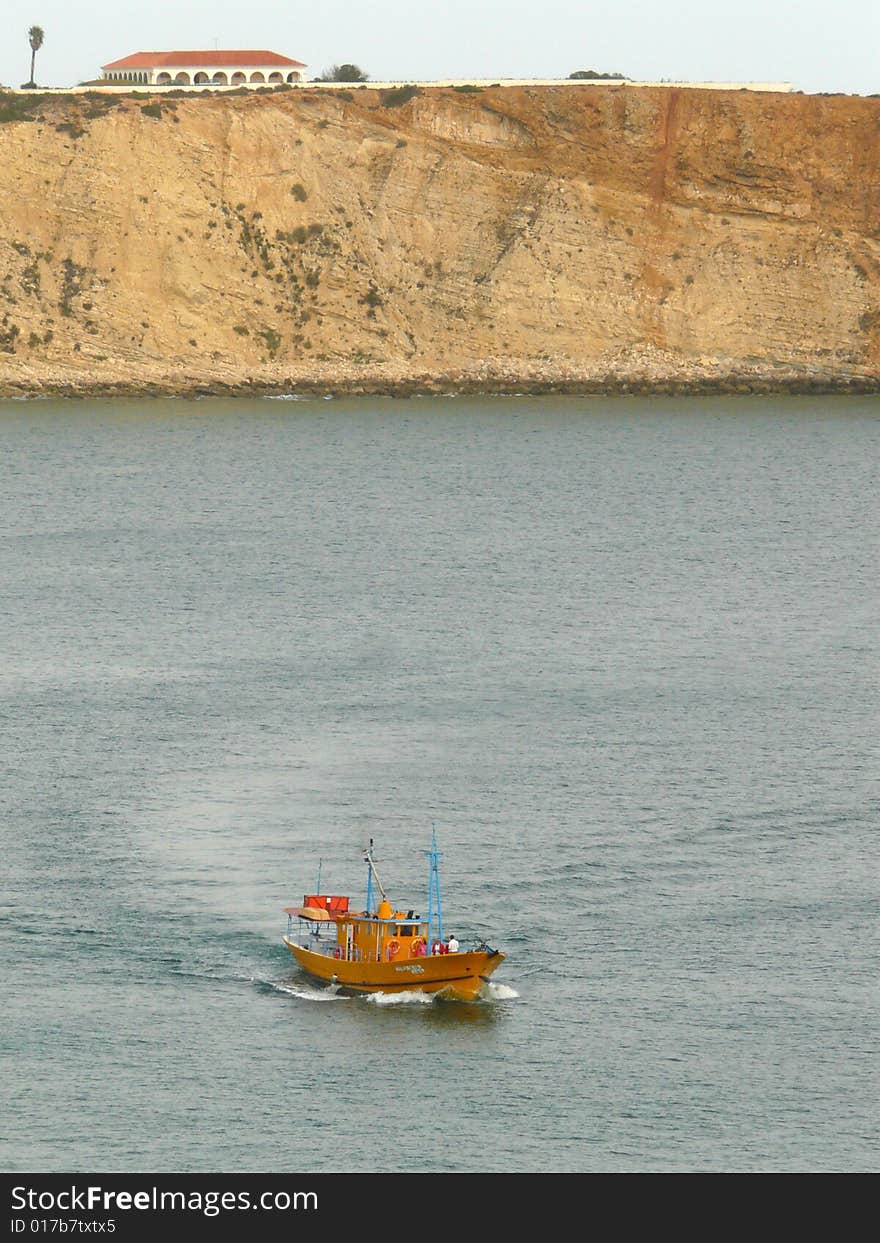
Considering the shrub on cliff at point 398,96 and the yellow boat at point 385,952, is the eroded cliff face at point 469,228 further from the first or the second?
the yellow boat at point 385,952

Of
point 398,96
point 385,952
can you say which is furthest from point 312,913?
point 398,96

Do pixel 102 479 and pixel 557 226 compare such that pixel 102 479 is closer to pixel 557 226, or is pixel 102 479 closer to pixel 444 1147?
pixel 557 226

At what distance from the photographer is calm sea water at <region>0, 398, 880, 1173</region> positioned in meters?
48.8

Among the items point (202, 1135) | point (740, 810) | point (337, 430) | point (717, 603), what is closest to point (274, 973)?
point (202, 1135)

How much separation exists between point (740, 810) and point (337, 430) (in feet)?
329

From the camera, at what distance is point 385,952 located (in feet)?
181

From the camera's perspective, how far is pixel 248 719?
7831 cm

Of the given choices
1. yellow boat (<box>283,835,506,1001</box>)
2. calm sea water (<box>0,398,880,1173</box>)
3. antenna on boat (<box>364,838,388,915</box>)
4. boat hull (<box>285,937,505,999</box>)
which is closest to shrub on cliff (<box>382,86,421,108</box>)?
calm sea water (<box>0,398,880,1173</box>)

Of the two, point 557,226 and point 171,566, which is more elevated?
point 557,226

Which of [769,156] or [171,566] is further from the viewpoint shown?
[769,156]

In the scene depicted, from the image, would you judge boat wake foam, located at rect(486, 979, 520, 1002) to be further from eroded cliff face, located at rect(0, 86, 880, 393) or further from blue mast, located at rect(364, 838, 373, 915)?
eroded cliff face, located at rect(0, 86, 880, 393)
